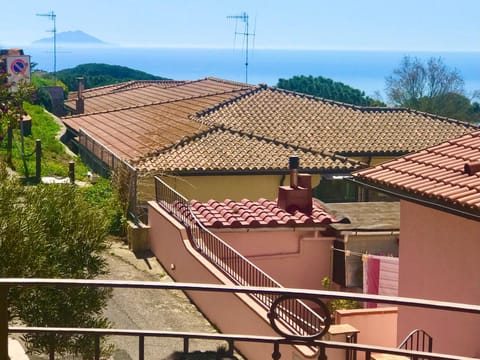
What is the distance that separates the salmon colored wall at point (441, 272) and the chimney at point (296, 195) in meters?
6.56

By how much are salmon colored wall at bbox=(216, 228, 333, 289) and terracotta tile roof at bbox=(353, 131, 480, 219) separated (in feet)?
16.5

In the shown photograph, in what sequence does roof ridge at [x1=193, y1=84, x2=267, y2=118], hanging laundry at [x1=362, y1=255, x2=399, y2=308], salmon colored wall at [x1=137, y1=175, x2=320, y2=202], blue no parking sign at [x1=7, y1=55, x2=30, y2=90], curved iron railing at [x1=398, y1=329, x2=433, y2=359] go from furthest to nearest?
roof ridge at [x1=193, y1=84, x2=267, y2=118], blue no parking sign at [x1=7, y1=55, x2=30, y2=90], salmon colored wall at [x1=137, y1=175, x2=320, y2=202], hanging laundry at [x1=362, y1=255, x2=399, y2=308], curved iron railing at [x1=398, y1=329, x2=433, y2=359]

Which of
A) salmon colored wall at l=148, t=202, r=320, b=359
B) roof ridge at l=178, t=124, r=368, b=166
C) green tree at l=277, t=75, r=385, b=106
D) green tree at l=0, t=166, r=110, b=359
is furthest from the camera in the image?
green tree at l=277, t=75, r=385, b=106

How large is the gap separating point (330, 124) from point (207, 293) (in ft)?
59.6

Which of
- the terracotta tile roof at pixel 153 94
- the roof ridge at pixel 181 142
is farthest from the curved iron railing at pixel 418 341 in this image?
the terracotta tile roof at pixel 153 94

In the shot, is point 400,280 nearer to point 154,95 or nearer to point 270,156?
point 270,156

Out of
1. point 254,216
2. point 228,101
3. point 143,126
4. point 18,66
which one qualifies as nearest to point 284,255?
point 254,216

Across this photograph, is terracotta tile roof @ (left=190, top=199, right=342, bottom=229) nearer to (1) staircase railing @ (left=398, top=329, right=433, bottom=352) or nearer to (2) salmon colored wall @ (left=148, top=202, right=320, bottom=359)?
(2) salmon colored wall @ (left=148, top=202, right=320, bottom=359)

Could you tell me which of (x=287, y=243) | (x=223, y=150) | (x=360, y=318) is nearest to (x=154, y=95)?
(x=223, y=150)

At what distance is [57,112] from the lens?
5375 centimetres

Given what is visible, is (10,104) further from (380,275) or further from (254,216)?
(254,216)

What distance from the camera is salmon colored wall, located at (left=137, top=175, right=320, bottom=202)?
23.2 meters

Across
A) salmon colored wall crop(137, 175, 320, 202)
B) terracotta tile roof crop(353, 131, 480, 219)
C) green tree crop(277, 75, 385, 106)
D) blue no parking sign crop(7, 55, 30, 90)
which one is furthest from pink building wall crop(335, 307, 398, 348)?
green tree crop(277, 75, 385, 106)

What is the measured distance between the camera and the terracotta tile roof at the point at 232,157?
23.5 meters
